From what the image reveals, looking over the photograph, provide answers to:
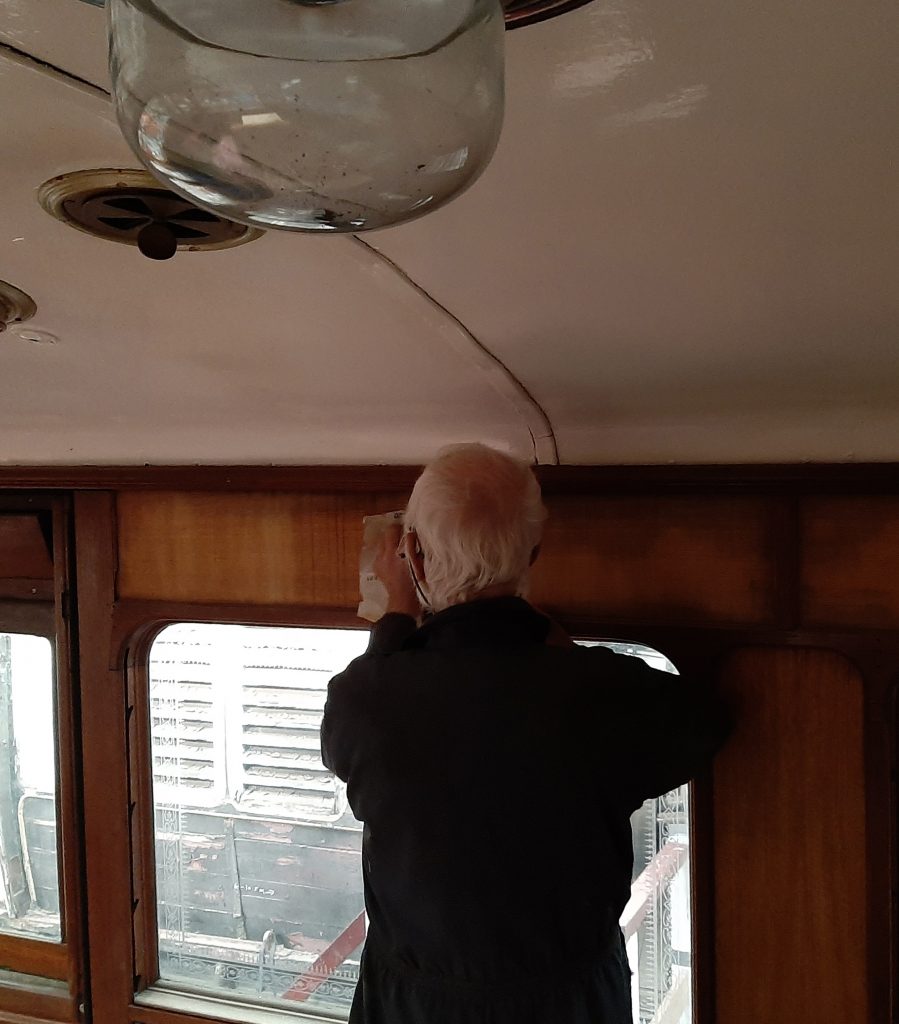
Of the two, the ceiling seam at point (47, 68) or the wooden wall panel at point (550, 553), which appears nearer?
the ceiling seam at point (47, 68)

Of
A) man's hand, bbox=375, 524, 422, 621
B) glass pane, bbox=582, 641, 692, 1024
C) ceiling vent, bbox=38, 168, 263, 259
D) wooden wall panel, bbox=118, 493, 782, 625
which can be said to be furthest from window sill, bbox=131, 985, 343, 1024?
ceiling vent, bbox=38, 168, 263, 259

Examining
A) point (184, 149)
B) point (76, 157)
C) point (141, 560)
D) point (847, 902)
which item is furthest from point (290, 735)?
point (184, 149)

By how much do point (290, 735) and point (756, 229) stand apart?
168cm

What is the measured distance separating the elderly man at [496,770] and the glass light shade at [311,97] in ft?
2.64

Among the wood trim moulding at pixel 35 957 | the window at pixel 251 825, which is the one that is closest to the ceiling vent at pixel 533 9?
the window at pixel 251 825

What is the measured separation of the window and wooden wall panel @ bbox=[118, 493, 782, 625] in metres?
0.21

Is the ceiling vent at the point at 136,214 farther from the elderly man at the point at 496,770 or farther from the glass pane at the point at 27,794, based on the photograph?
the glass pane at the point at 27,794

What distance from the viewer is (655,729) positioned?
1.21m

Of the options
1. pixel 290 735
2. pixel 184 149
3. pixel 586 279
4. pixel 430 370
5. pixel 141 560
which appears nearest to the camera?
pixel 184 149

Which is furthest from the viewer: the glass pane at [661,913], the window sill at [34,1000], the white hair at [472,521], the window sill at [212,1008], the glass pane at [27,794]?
the glass pane at [27,794]

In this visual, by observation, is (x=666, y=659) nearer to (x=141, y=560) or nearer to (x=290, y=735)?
(x=290, y=735)

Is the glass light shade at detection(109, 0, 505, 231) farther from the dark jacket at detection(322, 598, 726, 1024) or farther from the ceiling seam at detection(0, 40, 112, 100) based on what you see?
the dark jacket at detection(322, 598, 726, 1024)

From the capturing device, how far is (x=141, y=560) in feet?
6.36

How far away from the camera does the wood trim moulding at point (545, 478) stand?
1.33 meters
